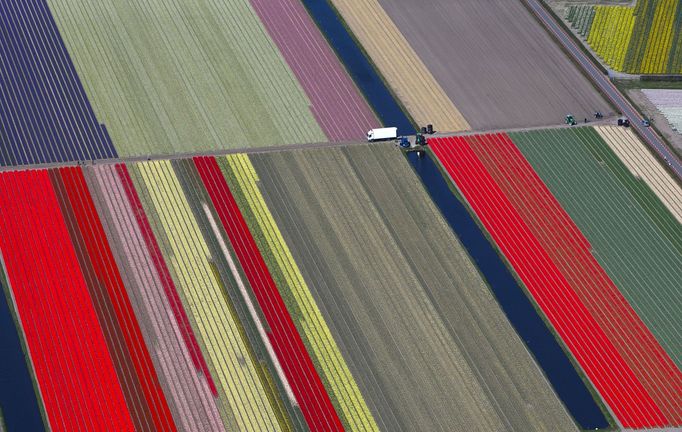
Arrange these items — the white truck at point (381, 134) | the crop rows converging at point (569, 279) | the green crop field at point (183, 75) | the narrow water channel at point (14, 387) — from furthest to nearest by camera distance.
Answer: the white truck at point (381, 134)
the green crop field at point (183, 75)
the crop rows converging at point (569, 279)
the narrow water channel at point (14, 387)

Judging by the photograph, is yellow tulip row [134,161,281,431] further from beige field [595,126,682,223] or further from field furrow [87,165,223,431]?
beige field [595,126,682,223]

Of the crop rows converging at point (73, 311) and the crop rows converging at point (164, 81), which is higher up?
the crop rows converging at point (164, 81)

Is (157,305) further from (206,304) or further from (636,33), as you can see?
(636,33)

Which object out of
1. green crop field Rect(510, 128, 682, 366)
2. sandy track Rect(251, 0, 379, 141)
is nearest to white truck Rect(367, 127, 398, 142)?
sandy track Rect(251, 0, 379, 141)

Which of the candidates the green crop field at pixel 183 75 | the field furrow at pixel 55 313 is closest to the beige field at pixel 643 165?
the green crop field at pixel 183 75

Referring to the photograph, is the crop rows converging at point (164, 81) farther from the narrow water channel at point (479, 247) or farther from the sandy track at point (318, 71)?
the narrow water channel at point (479, 247)

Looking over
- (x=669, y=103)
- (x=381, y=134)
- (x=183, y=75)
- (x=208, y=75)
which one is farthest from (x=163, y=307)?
(x=669, y=103)
